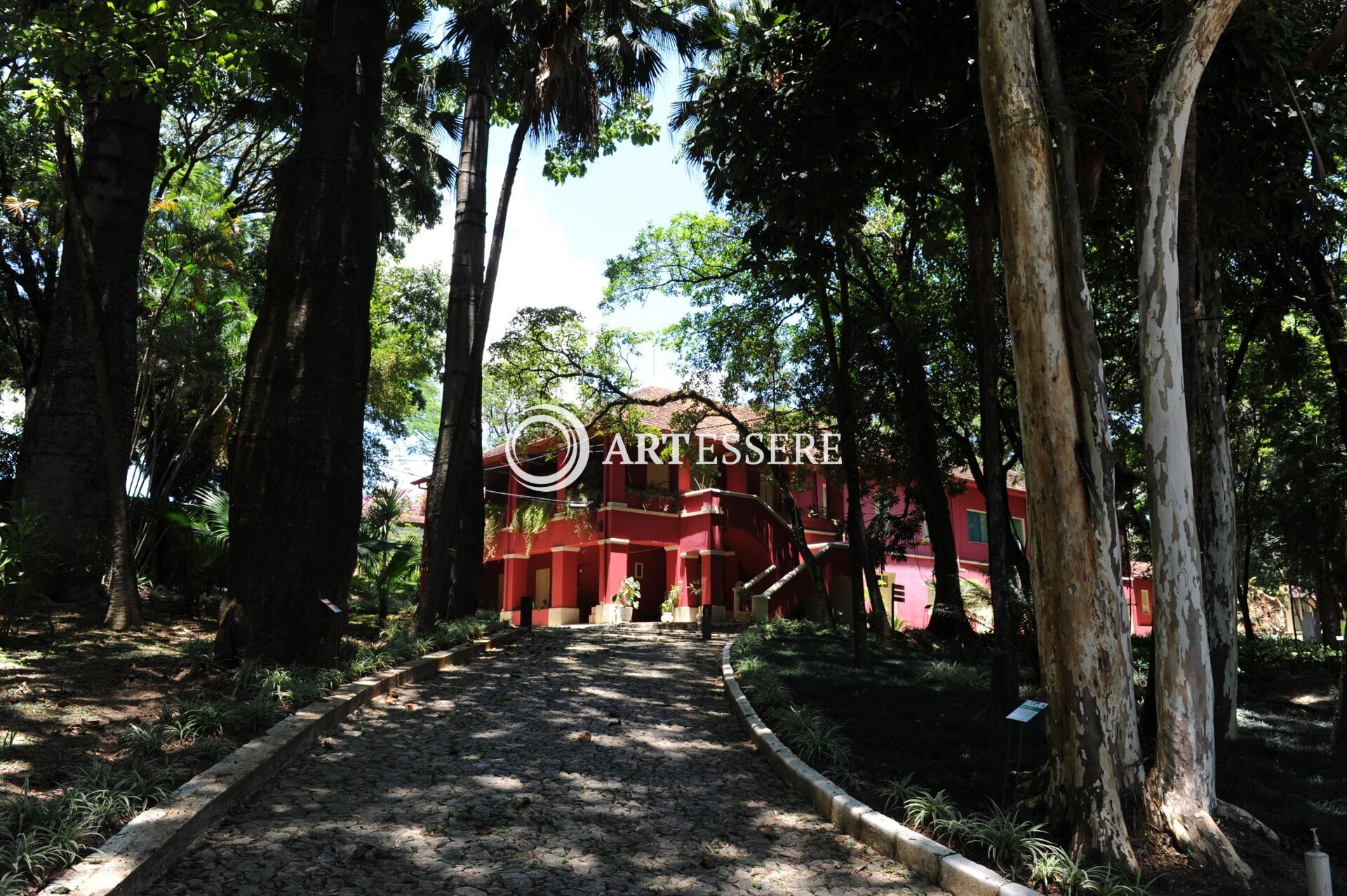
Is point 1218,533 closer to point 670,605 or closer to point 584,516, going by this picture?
point 670,605

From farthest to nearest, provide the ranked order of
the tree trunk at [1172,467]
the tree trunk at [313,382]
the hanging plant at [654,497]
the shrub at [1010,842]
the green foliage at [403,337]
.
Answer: the green foliage at [403,337], the hanging plant at [654,497], the tree trunk at [313,382], the tree trunk at [1172,467], the shrub at [1010,842]

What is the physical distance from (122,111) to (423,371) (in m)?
16.2

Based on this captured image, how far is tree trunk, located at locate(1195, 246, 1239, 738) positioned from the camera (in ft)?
25.7

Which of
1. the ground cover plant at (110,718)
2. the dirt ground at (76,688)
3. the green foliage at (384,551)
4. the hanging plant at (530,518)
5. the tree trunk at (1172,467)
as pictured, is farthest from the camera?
the hanging plant at (530,518)

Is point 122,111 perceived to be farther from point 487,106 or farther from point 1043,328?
point 1043,328

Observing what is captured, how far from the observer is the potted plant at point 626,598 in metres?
23.0

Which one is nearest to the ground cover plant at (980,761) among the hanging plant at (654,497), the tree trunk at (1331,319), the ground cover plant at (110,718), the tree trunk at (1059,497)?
the tree trunk at (1059,497)

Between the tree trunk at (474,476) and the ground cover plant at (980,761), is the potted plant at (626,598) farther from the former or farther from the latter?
the ground cover plant at (980,761)

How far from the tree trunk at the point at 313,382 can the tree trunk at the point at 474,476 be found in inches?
177

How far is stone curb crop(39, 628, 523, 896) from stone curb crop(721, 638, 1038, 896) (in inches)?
137

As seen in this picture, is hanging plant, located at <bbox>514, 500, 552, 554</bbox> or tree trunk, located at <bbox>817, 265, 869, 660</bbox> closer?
tree trunk, located at <bbox>817, 265, 869, 660</bbox>

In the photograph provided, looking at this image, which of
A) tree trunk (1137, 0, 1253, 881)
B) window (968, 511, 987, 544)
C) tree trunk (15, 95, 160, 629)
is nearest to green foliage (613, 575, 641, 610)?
window (968, 511, 987, 544)

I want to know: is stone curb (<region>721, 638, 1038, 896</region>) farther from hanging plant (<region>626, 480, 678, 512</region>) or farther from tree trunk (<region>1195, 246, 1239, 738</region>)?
hanging plant (<region>626, 480, 678, 512</region>)

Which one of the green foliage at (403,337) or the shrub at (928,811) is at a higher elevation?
the green foliage at (403,337)
